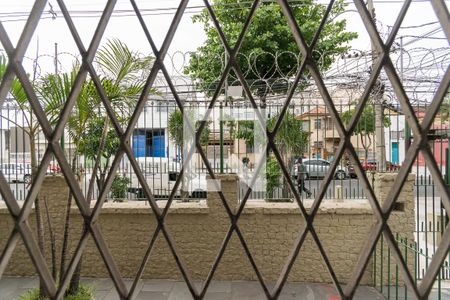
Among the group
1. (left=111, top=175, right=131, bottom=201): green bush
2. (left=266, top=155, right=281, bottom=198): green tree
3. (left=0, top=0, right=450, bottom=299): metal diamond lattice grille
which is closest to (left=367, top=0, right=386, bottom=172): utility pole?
(left=266, top=155, right=281, bottom=198): green tree

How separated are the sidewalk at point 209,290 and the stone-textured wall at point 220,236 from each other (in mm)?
157

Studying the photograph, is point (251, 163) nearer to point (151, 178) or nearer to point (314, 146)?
point (314, 146)

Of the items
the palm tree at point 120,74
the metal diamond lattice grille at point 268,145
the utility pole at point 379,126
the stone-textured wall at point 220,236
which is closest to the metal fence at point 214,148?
the utility pole at point 379,126

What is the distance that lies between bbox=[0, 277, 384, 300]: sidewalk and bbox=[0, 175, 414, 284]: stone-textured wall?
0.16 m

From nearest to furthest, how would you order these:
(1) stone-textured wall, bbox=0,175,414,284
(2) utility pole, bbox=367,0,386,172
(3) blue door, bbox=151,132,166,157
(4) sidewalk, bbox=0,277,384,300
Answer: (4) sidewalk, bbox=0,277,384,300
(1) stone-textured wall, bbox=0,175,414,284
(2) utility pole, bbox=367,0,386,172
(3) blue door, bbox=151,132,166,157

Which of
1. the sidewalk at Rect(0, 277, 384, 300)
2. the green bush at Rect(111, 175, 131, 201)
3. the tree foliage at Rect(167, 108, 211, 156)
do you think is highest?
the tree foliage at Rect(167, 108, 211, 156)

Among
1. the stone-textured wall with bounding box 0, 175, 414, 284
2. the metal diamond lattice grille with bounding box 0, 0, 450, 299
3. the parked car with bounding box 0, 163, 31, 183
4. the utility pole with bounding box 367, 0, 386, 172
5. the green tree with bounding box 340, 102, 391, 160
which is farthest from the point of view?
the parked car with bounding box 0, 163, 31, 183

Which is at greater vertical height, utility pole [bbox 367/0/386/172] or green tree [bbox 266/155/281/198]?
utility pole [bbox 367/0/386/172]

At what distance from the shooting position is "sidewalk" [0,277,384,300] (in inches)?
210

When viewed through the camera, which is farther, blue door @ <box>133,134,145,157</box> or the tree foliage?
the tree foliage

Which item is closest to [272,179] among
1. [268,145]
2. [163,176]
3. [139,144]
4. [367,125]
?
[367,125]

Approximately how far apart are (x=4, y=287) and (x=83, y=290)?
2.22 m

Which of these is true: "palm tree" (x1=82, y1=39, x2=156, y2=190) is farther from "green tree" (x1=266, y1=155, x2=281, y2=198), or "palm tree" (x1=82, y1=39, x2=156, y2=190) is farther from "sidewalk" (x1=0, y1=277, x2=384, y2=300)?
"green tree" (x1=266, y1=155, x2=281, y2=198)

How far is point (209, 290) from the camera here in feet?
18.4
